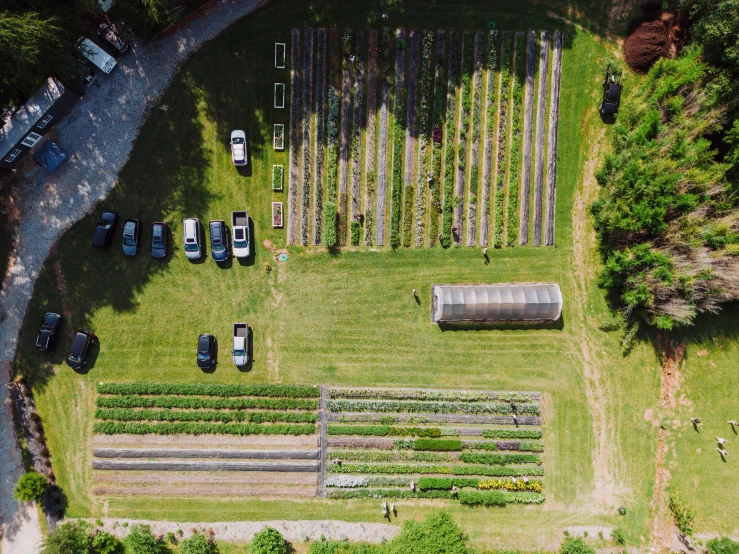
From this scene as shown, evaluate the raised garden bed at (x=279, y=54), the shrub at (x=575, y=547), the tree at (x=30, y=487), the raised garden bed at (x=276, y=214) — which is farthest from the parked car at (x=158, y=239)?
the shrub at (x=575, y=547)

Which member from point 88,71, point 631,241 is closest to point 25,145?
point 88,71

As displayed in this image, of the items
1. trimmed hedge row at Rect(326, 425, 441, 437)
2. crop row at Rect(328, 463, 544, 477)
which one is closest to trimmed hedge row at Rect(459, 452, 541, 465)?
crop row at Rect(328, 463, 544, 477)

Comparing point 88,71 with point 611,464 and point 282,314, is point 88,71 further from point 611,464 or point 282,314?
point 611,464

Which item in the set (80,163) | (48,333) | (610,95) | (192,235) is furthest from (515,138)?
(48,333)

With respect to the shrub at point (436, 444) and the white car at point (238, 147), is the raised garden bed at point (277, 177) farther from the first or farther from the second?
the shrub at point (436, 444)

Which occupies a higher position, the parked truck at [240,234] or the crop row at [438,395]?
the parked truck at [240,234]

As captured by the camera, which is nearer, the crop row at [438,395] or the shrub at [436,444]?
the shrub at [436,444]
